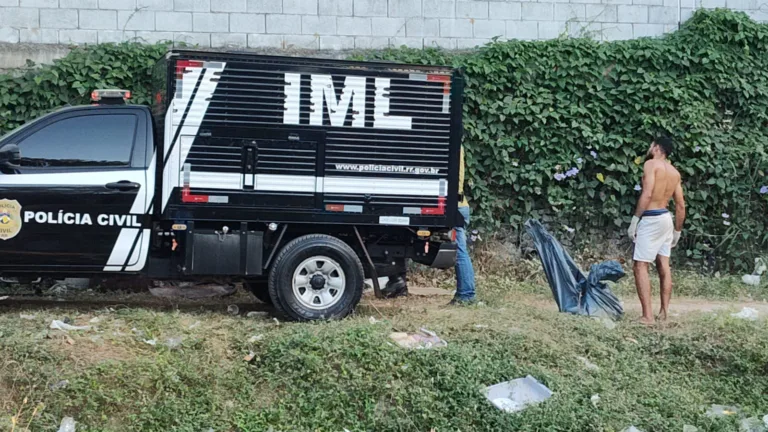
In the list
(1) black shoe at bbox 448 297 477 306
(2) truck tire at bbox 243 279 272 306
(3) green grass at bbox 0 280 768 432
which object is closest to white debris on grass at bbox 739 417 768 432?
(3) green grass at bbox 0 280 768 432

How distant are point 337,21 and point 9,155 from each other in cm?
469

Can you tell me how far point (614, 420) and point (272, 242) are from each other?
3263 mm

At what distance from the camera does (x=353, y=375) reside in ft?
19.5

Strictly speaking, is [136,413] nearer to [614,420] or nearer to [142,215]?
[142,215]

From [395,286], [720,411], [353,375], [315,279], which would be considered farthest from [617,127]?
[353,375]

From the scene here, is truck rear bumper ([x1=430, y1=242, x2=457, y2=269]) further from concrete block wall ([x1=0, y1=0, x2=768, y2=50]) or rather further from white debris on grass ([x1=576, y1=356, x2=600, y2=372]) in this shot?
concrete block wall ([x1=0, y1=0, x2=768, y2=50])

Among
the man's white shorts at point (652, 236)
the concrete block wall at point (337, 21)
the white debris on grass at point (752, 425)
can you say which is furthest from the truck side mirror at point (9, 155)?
the white debris on grass at point (752, 425)

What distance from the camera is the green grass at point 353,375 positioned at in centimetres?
563

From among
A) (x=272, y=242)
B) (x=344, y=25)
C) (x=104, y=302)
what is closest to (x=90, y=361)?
(x=272, y=242)

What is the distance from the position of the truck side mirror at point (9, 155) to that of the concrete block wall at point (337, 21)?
3291mm

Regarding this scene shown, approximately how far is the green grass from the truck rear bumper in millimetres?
791

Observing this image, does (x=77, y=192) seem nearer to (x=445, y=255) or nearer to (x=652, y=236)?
(x=445, y=255)

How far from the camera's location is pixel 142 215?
7.18 metres

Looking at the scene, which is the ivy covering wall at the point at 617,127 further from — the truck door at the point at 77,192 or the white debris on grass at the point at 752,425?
the white debris on grass at the point at 752,425
